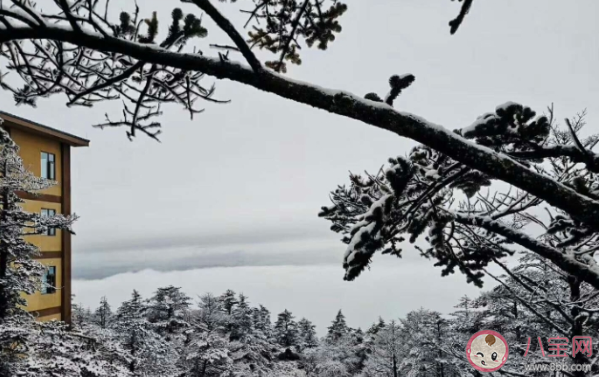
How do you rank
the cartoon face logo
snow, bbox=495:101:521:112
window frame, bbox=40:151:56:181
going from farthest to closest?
window frame, bbox=40:151:56:181, the cartoon face logo, snow, bbox=495:101:521:112

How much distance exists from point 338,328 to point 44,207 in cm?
2355

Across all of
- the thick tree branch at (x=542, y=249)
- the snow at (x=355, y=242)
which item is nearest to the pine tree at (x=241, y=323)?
the thick tree branch at (x=542, y=249)

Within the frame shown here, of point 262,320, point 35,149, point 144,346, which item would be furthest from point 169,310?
point 35,149

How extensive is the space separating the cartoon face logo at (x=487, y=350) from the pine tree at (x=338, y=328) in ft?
77.9

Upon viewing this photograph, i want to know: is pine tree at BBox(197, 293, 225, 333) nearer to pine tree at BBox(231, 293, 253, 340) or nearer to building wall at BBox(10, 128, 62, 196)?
pine tree at BBox(231, 293, 253, 340)

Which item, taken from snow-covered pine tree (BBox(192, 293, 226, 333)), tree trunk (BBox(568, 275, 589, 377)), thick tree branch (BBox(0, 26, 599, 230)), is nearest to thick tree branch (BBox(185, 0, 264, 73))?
thick tree branch (BBox(0, 26, 599, 230))

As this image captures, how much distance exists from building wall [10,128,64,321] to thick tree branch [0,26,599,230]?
18179mm

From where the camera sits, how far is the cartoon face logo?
24.1 feet

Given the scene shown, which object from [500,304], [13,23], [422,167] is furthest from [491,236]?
[500,304]

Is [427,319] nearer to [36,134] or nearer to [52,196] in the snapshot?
[52,196]

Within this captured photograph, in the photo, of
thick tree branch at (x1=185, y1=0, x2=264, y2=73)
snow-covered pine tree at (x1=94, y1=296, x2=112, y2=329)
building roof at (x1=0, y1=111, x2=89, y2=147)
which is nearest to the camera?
thick tree branch at (x1=185, y1=0, x2=264, y2=73)

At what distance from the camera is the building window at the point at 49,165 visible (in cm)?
1911

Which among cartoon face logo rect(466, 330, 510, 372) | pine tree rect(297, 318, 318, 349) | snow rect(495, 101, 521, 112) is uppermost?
snow rect(495, 101, 521, 112)

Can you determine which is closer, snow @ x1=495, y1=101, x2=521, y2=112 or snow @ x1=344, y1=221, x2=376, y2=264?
snow @ x1=344, y1=221, x2=376, y2=264
